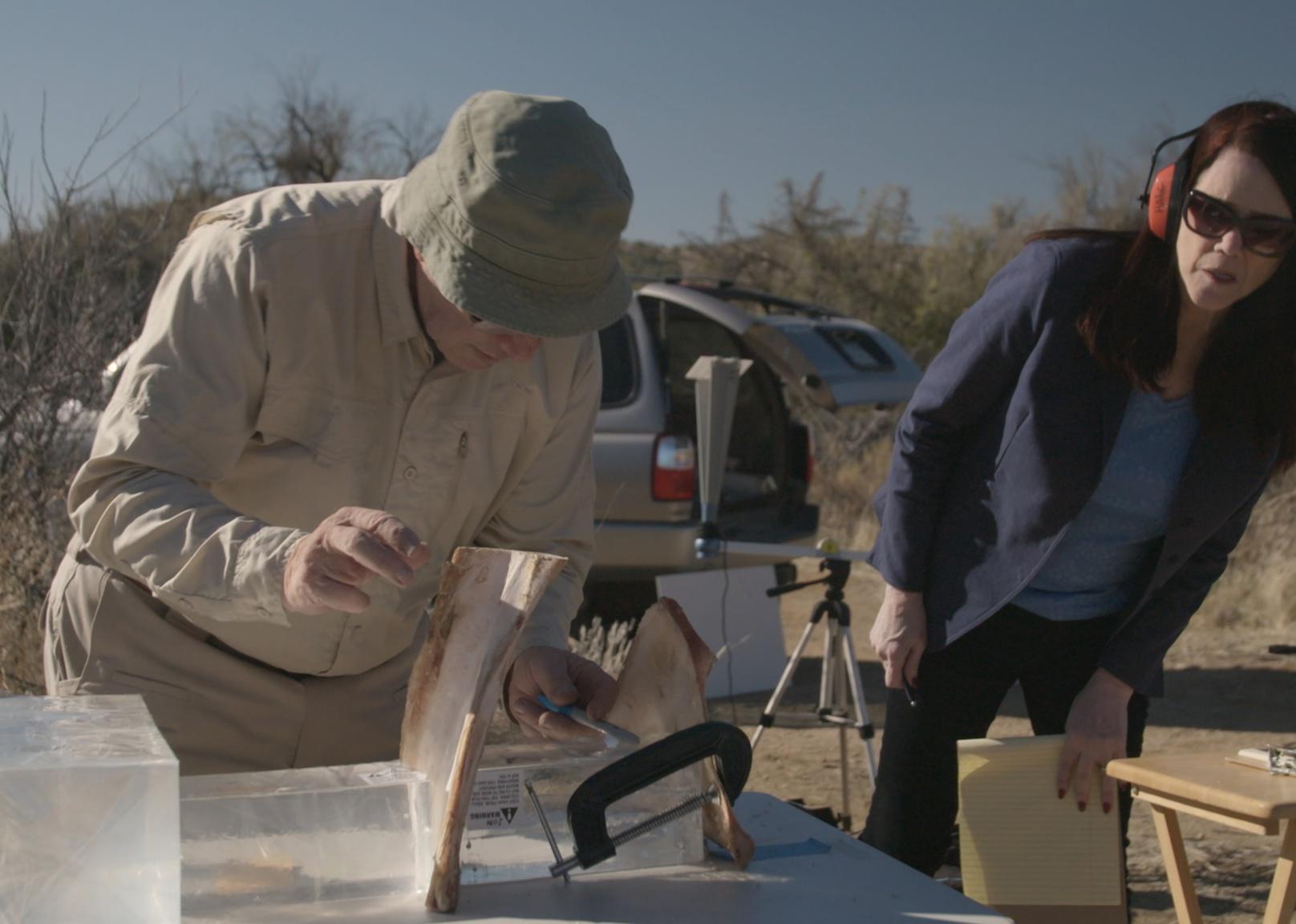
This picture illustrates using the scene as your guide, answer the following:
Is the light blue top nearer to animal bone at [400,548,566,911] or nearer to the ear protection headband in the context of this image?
the ear protection headband

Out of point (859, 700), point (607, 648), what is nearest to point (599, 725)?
point (859, 700)

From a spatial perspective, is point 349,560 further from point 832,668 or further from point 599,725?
point 832,668

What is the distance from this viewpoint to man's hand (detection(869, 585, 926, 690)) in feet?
7.75

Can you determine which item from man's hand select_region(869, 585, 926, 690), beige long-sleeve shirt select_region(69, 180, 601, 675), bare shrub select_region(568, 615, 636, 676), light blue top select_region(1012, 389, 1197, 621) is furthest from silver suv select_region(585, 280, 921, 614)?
beige long-sleeve shirt select_region(69, 180, 601, 675)

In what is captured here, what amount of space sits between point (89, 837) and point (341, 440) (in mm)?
743

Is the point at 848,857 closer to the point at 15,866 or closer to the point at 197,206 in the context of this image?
the point at 15,866

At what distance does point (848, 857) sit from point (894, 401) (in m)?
4.69

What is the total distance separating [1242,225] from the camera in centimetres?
210

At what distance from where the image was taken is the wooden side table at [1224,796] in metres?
→ 1.74

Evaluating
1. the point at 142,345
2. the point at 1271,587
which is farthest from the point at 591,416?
the point at 1271,587

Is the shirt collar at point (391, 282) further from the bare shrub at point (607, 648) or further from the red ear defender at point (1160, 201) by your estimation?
the bare shrub at point (607, 648)

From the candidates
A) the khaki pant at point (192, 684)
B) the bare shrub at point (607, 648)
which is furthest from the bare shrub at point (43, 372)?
the khaki pant at point (192, 684)

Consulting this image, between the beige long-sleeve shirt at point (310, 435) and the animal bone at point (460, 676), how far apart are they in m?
0.17

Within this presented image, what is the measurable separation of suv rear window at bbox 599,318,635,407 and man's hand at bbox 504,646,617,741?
14.9 feet
